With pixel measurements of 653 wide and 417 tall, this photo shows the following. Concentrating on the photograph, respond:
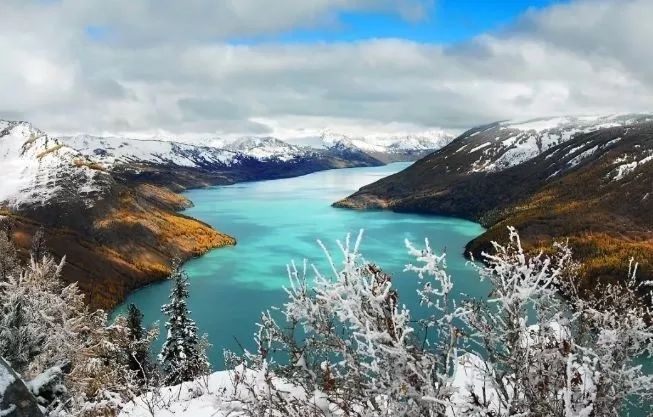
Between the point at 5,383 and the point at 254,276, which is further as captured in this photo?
the point at 254,276

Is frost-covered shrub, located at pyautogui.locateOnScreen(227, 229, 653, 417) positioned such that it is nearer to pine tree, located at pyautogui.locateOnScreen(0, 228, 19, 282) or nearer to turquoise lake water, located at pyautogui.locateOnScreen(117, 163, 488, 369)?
pine tree, located at pyautogui.locateOnScreen(0, 228, 19, 282)

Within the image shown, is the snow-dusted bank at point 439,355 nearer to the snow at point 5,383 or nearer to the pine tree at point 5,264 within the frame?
the snow at point 5,383

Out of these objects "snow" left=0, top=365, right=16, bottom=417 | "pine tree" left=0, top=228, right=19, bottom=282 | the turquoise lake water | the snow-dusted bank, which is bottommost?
the turquoise lake water

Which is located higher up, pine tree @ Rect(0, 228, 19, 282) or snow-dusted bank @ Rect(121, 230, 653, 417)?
snow-dusted bank @ Rect(121, 230, 653, 417)

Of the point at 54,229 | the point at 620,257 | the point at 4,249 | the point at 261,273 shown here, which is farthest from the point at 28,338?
the point at 54,229

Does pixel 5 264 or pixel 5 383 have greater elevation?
pixel 5 383

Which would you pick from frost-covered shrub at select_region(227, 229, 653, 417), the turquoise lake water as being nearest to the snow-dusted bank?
frost-covered shrub at select_region(227, 229, 653, 417)

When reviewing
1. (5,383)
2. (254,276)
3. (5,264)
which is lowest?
(254,276)

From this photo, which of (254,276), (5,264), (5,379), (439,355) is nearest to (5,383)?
(5,379)

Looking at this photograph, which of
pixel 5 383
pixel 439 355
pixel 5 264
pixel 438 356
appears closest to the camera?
pixel 438 356

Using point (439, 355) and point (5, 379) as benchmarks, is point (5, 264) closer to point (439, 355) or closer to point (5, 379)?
point (5, 379)

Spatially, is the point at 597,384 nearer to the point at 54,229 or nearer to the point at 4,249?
the point at 4,249
